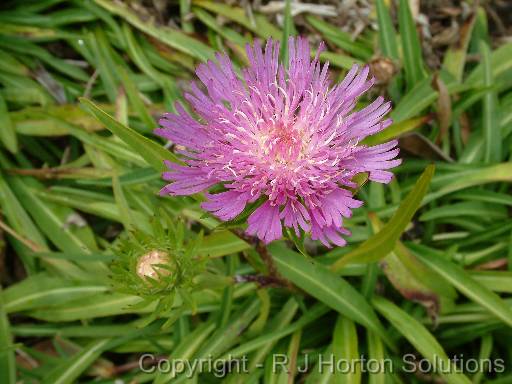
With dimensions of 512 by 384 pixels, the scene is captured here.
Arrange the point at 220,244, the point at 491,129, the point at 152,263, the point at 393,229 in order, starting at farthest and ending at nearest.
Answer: the point at 491,129
the point at 220,244
the point at 393,229
the point at 152,263

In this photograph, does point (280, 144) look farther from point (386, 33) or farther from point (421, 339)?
point (386, 33)

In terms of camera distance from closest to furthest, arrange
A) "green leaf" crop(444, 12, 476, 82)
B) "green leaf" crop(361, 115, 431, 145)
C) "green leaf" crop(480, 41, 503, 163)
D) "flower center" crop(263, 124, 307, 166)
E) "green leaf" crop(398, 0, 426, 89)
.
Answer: "flower center" crop(263, 124, 307, 166), "green leaf" crop(361, 115, 431, 145), "green leaf" crop(480, 41, 503, 163), "green leaf" crop(398, 0, 426, 89), "green leaf" crop(444, 12, 476, 82)

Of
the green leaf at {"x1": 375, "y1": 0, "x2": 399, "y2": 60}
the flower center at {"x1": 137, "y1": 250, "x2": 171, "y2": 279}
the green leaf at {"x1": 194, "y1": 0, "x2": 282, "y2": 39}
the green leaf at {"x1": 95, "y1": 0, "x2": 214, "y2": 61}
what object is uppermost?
the green leaf at {"x1": 194, "y1": 0, "x2": 282, "y2": 39}

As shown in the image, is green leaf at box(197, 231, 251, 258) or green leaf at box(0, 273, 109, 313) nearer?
green leaf at box(197, 231, 251, 258)

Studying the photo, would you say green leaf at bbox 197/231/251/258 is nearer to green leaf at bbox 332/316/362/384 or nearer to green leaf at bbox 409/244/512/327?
green leaf at bbox 332/316/362/384

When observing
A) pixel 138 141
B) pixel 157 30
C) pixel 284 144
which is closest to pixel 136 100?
pixel 157 30

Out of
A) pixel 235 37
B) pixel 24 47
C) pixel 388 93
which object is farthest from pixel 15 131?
pixel 388 93

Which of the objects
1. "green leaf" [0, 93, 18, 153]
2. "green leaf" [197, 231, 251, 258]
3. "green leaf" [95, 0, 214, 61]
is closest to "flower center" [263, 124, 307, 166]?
"green leaf" [197, 231, 251, 258]
